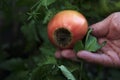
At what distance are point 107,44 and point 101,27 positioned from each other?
0.32 ft

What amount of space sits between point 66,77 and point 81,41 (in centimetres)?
17

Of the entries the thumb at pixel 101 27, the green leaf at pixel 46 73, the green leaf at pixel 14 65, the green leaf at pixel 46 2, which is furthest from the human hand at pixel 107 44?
the green leaf at pixel 14 65

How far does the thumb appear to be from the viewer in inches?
66.6

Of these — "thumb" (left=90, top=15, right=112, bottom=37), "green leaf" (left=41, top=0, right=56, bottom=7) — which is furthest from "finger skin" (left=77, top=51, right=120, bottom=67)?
"green leaf" (left=41, top=0, right=56, bottom=7)

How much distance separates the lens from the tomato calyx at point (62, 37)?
1580 mm

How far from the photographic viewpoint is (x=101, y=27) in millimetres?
1691

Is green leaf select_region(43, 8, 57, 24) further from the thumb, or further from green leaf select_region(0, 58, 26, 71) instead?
green leaf select_region(0, 58, 26, 71)

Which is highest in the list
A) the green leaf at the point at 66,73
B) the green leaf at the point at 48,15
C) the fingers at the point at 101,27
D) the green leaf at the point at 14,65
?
the green leaf at the point at 48,15

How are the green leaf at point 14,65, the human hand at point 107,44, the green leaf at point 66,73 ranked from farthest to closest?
the green leaf at point 14,65, the human hand at point 107,44, the green leaf at point 66,73

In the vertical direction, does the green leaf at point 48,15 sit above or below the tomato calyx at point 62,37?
above

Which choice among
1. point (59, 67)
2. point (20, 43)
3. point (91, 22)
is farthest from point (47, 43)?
point (20, 43)

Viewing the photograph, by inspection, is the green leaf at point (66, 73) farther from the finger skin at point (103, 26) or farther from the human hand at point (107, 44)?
the finger skin at point (103, 26)

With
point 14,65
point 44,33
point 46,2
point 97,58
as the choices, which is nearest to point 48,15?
point 46,2

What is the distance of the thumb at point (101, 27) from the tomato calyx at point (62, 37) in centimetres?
15
